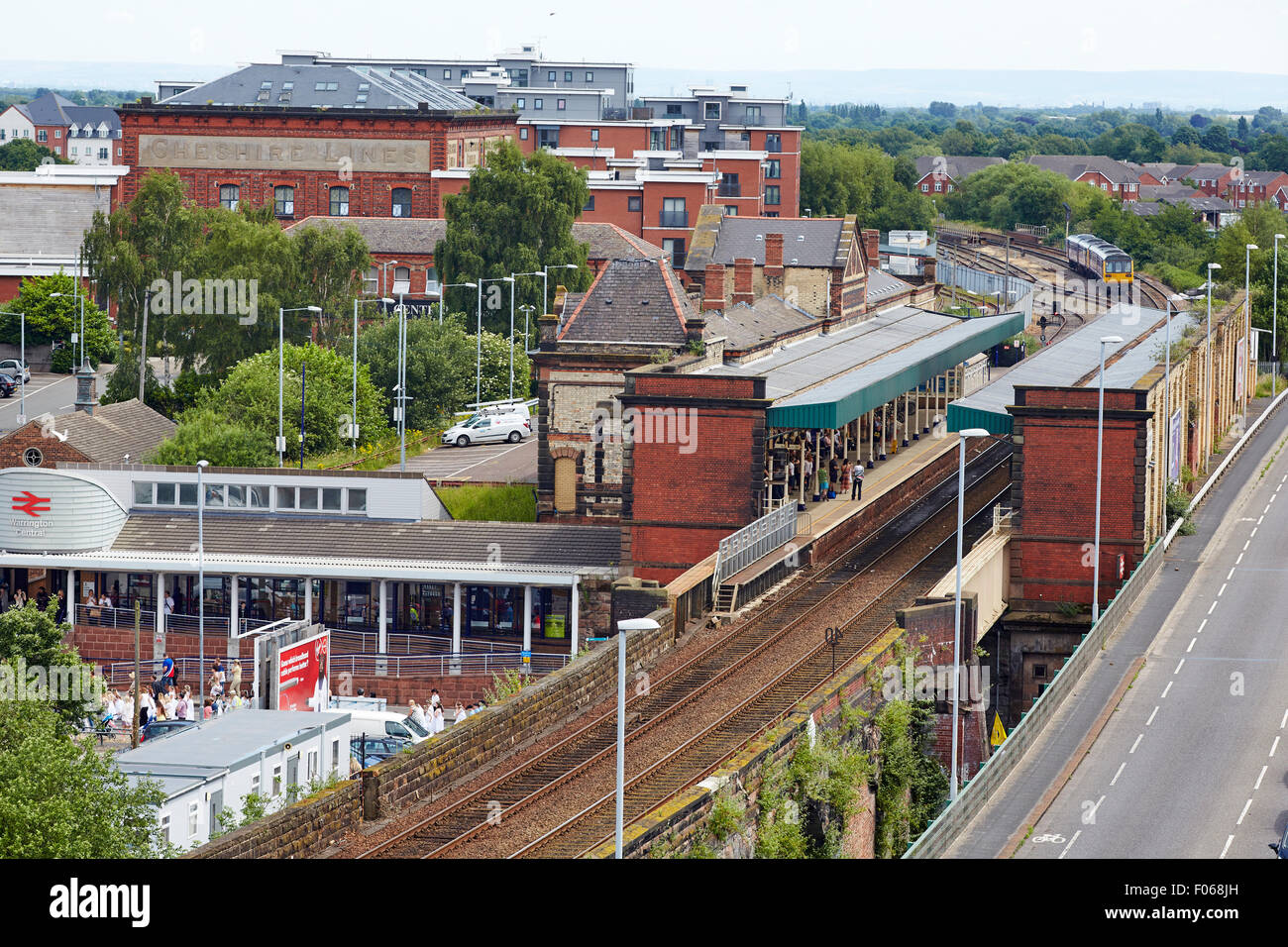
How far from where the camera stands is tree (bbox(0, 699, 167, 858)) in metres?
26.9

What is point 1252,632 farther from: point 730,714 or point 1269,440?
point 1269,440

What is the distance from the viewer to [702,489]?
5103 cm

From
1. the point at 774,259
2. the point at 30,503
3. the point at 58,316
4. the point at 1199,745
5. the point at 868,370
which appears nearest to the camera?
the point at 1199,745

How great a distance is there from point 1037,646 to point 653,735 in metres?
18.1

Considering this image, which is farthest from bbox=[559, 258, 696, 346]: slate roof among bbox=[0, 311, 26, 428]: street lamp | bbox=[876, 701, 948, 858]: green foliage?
bbox=[0, 311, 26, 428]: street lamp

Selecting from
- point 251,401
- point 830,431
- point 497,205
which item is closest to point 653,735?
point 830,431

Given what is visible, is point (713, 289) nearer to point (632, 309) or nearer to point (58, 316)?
point (632, 309)

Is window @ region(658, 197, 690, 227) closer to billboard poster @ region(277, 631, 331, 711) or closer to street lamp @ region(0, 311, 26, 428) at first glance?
street lamp @ region(0, 311, 26, 428)

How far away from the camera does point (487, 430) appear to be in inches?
2958

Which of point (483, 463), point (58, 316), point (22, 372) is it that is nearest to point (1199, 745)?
point (483, 463)

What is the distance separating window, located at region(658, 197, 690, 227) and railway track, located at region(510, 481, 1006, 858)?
7267 centimetres

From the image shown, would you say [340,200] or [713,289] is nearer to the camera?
[713,289]

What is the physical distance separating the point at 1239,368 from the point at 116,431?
50781mm

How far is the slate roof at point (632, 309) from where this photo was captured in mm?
59250
